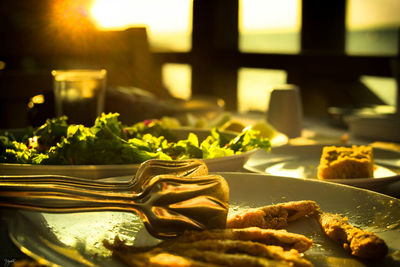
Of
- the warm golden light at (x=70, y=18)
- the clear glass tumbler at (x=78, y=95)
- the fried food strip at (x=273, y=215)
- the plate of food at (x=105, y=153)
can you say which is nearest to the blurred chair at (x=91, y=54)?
the warm golden light at (x=70, y=18)

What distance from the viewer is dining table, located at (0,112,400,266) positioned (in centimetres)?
72

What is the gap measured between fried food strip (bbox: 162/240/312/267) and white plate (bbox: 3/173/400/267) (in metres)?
0.09

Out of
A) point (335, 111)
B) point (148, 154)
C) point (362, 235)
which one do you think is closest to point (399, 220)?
point (362, 235)

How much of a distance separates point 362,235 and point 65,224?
1.43 ft

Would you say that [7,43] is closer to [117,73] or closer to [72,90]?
[117,73]

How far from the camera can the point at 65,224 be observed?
755 mm

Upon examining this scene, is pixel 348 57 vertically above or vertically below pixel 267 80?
above

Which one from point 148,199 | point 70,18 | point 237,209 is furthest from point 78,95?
point 70,18

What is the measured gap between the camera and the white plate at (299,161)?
1376 mm

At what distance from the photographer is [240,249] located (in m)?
0.60

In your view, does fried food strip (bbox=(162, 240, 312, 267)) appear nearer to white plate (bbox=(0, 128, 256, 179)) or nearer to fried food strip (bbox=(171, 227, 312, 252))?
fried food strip (bbox=(171, 227, 312, 252))

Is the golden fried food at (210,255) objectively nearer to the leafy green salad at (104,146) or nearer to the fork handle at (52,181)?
the fork handle at (52,181)

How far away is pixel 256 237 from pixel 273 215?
14 cm

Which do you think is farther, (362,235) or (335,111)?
(335,111)
